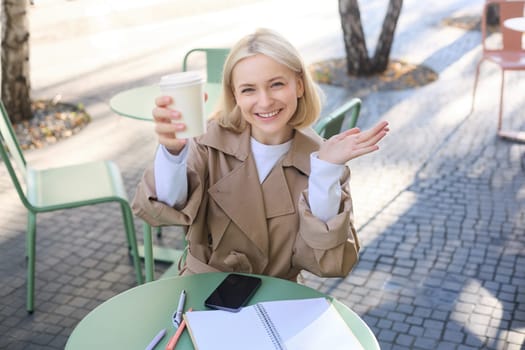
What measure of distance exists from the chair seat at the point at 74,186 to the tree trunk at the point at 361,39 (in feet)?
15.3

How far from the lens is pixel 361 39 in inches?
317

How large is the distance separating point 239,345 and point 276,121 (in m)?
0.82

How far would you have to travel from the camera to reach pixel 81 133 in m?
6.71

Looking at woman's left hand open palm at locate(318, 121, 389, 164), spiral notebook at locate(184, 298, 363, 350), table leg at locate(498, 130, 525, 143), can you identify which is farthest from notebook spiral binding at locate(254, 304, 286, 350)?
Result: table leg at locate(498, 130, 525, 143)

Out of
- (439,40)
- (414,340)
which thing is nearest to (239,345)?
(414,340)

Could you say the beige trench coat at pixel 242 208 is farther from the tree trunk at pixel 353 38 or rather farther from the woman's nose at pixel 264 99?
the tree trunk at pixel 353 38

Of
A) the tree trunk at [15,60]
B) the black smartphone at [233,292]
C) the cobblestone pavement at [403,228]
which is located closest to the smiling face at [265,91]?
the black smartphone at [233,292]

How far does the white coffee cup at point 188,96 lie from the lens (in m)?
1.80

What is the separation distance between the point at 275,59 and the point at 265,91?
4.5 inches

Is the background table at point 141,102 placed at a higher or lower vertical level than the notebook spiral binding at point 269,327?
lower

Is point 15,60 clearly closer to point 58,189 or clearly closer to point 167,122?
point 58,189

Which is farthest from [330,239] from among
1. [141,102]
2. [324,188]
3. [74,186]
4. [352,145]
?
[141,102]

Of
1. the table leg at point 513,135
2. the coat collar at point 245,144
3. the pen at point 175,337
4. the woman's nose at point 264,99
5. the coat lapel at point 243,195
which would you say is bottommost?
the table leg at point 513,135

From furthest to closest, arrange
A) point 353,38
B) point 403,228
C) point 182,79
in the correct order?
point 353,38 < point 403,228 < point 182,79
